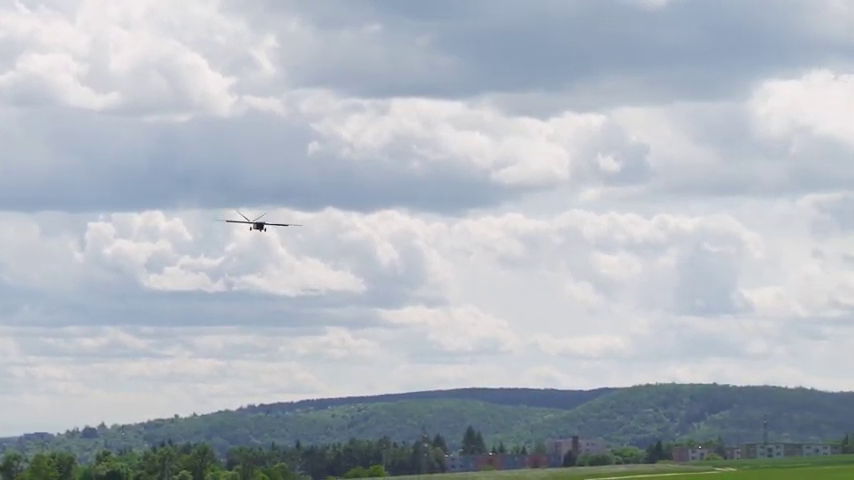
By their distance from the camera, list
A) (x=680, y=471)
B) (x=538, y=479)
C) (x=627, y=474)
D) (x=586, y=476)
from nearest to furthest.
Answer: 1. (x=538, y=479)
2. (x=586, y=476)
3. (x=627, y=474)
4. (x=680, y=471)

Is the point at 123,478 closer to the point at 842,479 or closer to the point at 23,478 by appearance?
the point at 23,478

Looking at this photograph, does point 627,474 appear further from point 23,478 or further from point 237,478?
Answer: point 23,478

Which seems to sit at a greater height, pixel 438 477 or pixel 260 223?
pixel 260 223

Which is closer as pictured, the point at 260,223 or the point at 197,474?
the point at 260,223

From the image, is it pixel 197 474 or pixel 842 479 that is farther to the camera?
pixel 197 474

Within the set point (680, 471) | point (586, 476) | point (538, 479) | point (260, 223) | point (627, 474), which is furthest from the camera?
point (680, 471)

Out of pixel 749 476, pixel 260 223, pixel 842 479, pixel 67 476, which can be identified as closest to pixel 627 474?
pixel 749 476

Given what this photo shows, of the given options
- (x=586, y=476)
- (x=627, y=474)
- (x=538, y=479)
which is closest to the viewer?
(x=538, y=479)

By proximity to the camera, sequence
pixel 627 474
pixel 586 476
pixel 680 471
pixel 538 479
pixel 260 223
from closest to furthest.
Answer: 1. pixel 260 223
2. pixel 538 479
3. pixel 586 476
4. pixel 627 474
5. pixel 680 471

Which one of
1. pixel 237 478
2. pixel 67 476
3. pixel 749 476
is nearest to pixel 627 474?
pixel 749 476
